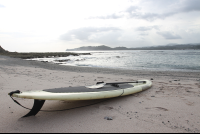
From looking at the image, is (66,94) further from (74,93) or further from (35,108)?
(35,108)

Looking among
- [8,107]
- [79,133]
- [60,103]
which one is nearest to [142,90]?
[60,103]

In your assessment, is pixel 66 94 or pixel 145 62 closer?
pixel 66 94

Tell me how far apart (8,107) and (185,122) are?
3.12 m

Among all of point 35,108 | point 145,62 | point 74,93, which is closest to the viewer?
point 35,108

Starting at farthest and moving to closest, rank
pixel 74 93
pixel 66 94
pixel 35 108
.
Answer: pixel 74 93 → pixel 66 94 → pixel 35 108

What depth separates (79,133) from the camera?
171 centimetres

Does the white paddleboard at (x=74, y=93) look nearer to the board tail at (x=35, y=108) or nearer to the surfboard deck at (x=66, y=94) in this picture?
the surfboard deck at (x=66, y=94)

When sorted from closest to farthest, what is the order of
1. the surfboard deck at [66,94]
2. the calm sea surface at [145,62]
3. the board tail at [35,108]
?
the surfboard deck at [66,94] → the board tail at [35,108] → the calm sea surface at [145,62]

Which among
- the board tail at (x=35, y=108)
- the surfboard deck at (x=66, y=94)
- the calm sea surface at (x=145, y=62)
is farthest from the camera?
the calm sea surface at (x=145, y=62)

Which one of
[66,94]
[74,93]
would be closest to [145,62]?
[74,93]

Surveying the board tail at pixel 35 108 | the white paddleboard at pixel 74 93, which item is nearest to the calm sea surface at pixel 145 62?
the white paddleboard at pixel 74 93

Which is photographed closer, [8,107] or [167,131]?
[167,131]

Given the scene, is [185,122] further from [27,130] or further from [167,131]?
[27,130]

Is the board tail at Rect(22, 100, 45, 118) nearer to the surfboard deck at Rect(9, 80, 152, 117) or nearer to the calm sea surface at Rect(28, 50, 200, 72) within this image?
the surfboard deck at Rect(9, 80, 152, 117)
